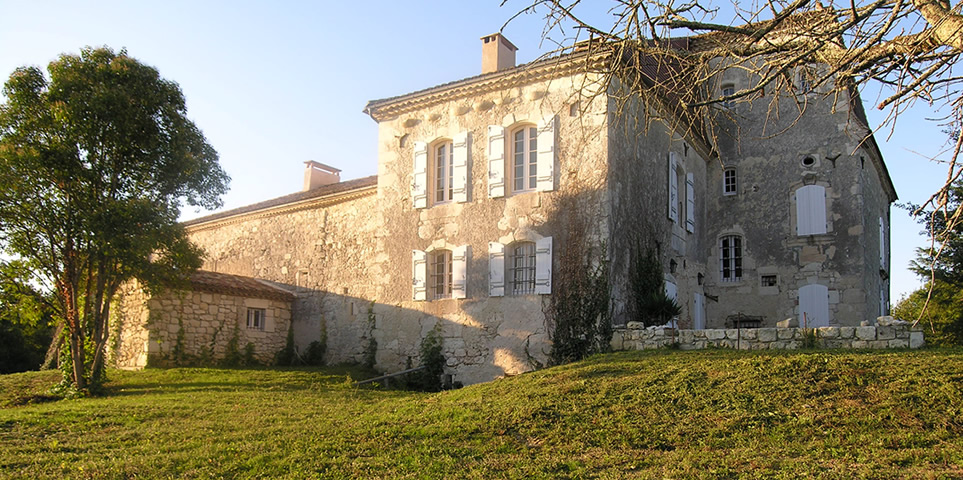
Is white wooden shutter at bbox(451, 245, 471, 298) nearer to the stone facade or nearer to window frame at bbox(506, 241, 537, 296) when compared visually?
window frame at bbox(506, 241, 537, 296)

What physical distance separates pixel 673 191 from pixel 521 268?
4143 mm

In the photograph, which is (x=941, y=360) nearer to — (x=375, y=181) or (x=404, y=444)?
(x=404, y=444)

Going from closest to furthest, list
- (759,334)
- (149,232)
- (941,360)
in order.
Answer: (941,360), (759,334), (149,232)

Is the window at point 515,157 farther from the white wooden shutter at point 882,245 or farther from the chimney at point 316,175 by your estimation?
the white wooden shutter at point 882,245

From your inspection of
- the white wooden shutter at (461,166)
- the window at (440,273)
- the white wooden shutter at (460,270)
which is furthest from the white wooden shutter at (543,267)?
the window at (440,273)

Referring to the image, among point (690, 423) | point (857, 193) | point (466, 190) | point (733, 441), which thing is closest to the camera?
point (733, 441)

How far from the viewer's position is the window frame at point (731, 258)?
18.1 metres

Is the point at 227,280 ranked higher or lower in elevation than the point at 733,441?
higher

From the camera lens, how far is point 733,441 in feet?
24.1

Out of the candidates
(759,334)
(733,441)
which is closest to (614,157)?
(759,334)

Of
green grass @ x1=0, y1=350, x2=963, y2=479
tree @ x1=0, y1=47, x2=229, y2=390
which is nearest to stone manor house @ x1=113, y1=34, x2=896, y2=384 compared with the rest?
tree @ x1=0, y1=47, x2=229, y2=390

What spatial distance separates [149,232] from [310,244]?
18.9 feet

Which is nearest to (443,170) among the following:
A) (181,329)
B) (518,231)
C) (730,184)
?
(518,231)

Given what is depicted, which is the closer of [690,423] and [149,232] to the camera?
[690,423]
